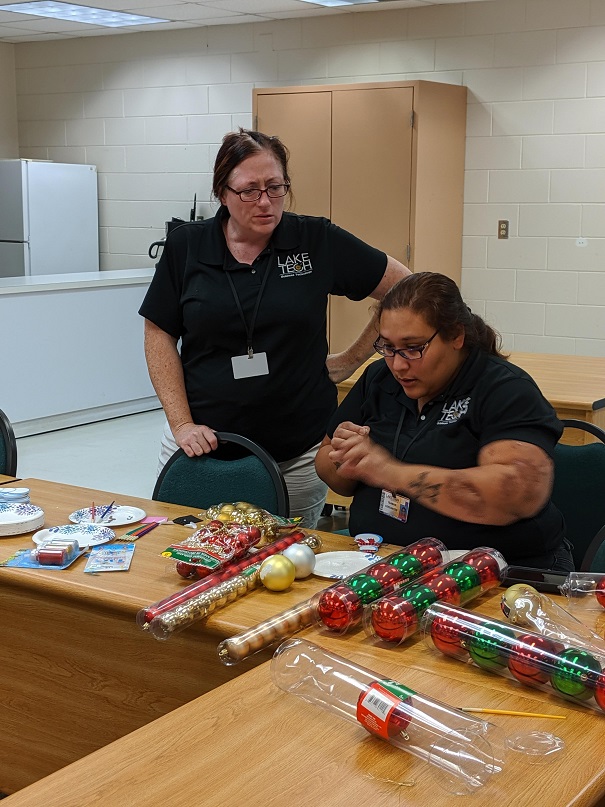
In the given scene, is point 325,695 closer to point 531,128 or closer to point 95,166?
point 531,128

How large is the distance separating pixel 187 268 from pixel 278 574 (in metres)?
1.20

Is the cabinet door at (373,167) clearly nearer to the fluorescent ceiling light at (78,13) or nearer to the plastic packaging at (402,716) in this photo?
the fluorescent ceiling light at (78,13)

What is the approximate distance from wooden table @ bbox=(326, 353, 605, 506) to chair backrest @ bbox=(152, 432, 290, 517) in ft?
3.94

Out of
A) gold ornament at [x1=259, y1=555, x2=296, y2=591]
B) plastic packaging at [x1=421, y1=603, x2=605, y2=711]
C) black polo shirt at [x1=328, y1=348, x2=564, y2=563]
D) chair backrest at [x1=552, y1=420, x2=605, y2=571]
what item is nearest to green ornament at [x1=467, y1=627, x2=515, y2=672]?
plastic packaging at [x1=421, y1=603, x2=605, y2=711]

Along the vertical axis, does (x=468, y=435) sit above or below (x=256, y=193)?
below

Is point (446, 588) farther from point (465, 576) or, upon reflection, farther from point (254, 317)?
point (254, 317)

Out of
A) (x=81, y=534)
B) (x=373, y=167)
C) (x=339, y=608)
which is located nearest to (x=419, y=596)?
(x=339, y=608)

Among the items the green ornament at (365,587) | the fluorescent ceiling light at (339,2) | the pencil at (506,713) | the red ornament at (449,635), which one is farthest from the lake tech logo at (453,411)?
the fluorescent ceiling light at (339,2)

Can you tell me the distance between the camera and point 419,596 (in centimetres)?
173

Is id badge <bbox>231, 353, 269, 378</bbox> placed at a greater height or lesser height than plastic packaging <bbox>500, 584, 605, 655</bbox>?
greater

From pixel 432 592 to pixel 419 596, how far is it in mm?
39

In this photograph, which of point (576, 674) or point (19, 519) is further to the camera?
point (19, 519)

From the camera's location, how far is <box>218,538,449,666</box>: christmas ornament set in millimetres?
1683

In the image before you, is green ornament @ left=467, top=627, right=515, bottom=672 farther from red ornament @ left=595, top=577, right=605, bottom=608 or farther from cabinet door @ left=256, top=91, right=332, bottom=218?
cabinet door @ left=256, top=91, right=332, bottom=218
